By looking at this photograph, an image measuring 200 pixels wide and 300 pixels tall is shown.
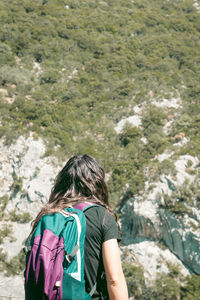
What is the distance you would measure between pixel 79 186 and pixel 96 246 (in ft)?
1.46

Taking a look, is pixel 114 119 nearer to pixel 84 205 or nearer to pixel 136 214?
pixel 136 214

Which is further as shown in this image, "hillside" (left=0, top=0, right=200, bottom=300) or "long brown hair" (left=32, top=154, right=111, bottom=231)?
"hillside" (left=0, top=0, right=200, bottom=300)

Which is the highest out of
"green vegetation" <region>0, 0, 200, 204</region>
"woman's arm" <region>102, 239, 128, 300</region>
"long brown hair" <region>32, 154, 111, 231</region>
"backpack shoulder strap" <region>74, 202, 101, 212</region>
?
"green vegetation" <region>0, 0, 200, 204</region>

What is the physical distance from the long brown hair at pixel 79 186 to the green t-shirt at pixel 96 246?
201mm

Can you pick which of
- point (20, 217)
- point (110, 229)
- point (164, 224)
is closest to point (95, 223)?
point (110, 229)

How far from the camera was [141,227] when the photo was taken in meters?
9.91

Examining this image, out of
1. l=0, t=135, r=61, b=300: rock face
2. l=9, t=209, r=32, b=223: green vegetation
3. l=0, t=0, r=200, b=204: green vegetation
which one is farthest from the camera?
l=0, t=0, r=200, b=204: green vegetation

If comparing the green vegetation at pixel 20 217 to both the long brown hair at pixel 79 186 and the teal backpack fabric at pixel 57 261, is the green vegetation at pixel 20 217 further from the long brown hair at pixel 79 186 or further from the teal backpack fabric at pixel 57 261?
the teal backpack fabric at pixel 57 261

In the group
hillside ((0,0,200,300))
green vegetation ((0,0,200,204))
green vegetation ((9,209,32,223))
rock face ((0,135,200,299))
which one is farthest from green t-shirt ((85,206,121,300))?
green vegetation ((9,209,32,223))

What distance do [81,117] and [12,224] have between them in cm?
658

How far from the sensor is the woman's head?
1896mm

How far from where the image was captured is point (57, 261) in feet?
4.95

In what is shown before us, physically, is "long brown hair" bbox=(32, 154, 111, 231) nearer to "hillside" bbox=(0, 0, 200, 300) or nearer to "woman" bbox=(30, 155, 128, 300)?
"woman" bbox=(30, 155, 128, 300)

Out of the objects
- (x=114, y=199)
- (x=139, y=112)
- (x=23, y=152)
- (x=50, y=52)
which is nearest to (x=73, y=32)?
(x=50, y=52)
